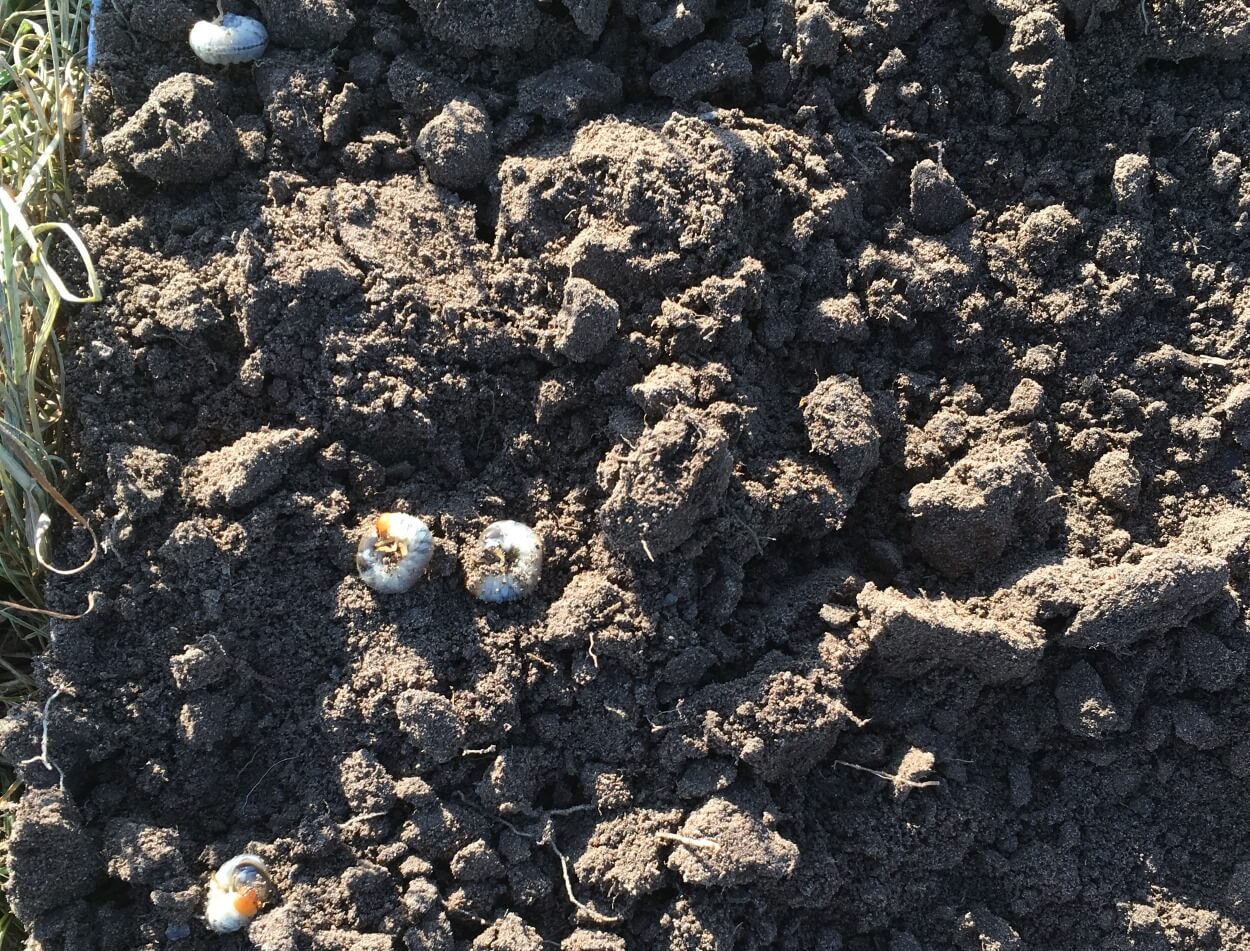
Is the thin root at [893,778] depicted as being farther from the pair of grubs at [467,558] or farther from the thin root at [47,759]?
the thin root at [47,759]

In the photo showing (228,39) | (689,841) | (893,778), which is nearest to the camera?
(689,841)

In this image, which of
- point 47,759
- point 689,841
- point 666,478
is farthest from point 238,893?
point 666,478

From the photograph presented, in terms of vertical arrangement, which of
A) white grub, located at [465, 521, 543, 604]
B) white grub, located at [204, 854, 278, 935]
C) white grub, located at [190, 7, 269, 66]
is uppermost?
white grub, located at [190, 7, 269, 66]

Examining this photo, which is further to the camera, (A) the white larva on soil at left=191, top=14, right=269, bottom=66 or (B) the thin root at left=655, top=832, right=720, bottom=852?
(A) the white larva on soil at left=191, top=14, right=269, bottom=66

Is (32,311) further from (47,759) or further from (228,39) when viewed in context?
(47,759)

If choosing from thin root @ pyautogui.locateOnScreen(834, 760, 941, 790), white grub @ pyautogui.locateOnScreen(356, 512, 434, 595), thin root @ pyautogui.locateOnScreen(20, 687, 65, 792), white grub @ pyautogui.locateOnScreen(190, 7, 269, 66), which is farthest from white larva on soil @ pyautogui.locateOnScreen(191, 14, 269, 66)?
thin root @ pyautogui.locateOnScreen(834, 760, 941, 790)

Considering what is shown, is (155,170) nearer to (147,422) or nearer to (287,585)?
(147,422)

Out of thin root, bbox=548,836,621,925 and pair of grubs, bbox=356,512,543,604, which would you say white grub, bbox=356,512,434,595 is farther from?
thin root, bbox=548,836,621,925

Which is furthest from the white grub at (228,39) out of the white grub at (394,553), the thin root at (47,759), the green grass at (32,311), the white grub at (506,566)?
the thin root at (47,759)
